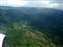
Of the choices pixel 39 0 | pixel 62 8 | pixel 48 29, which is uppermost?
pixel 39 0

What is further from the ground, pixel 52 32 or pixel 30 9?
pixel 30 9

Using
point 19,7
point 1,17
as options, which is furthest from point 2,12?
point 19,7

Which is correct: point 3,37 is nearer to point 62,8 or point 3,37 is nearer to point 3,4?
point 3,4

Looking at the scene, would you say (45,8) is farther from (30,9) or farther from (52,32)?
(52,32)

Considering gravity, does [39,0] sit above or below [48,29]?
above

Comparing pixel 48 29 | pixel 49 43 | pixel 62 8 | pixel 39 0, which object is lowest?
pixel 49 43

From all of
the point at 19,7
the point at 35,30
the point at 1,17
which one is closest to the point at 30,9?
the point at 19,7
